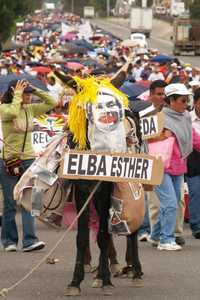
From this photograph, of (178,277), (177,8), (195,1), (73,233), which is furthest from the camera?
(177,8)

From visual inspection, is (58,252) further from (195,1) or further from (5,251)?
(195,1)

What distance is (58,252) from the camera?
11.3 metres

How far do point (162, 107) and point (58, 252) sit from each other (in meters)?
1.87

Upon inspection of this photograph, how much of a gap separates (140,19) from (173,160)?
86.8 metres

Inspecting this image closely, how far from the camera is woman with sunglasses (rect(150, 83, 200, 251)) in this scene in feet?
37.1

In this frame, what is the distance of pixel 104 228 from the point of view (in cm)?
890

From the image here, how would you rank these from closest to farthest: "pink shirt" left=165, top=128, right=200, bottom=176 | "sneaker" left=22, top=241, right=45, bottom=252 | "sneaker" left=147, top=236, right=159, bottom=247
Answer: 1. "sneaker" left=22, top=241, right=45, bottom=252
2. "pink shirt" left=165, top=128, right=200, bottom=176
3. "sneaker" left=147, top=236, right=159, bottom=247

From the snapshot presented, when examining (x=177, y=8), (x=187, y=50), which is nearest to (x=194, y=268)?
(x=187, y=50)

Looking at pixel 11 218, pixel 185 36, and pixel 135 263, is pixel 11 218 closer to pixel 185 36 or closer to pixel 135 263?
pixel 135 263

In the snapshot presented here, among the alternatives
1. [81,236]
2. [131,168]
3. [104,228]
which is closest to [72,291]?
[81,236]

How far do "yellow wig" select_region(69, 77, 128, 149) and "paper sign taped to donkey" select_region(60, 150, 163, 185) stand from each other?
0.62 ft

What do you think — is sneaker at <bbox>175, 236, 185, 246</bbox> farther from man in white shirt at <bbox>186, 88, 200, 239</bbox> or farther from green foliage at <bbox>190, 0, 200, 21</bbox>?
green foliage at <bbox>190, 0, 200, 21</bbox>

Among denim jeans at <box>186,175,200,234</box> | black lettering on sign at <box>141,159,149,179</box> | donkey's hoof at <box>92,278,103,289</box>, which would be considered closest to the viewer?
black lettering on sign at <box>141,159,149,179</box>

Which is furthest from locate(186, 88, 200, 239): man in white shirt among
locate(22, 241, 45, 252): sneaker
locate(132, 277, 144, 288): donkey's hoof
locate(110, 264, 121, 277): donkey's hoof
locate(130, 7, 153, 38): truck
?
locate(130, 7, 153, 38): truck
